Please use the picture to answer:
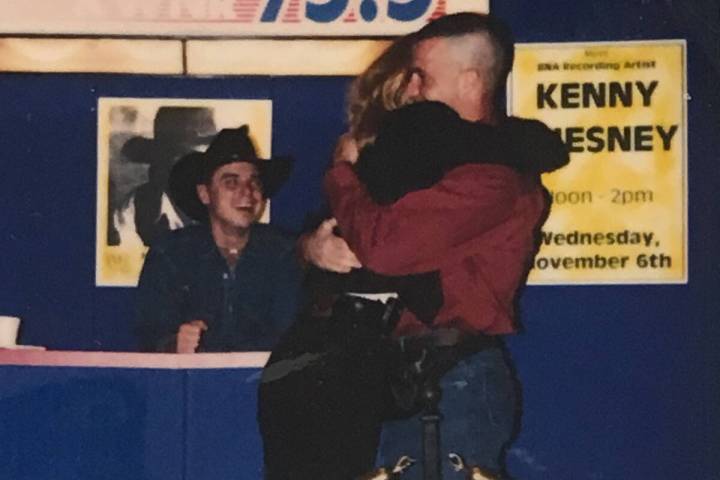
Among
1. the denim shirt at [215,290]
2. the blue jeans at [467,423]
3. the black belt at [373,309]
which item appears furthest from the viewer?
the denim shirt at [215,290]

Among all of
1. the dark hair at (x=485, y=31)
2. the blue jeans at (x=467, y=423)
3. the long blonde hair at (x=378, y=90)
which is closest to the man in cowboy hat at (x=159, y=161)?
the long blonde hair at (x=378, y=90)

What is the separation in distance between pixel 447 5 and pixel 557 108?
29cm

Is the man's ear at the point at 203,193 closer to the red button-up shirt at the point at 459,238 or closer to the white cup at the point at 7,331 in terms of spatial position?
the red button-up shirt at the point at 459,238

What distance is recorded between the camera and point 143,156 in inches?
73.2

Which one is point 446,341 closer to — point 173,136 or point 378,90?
point 378,90

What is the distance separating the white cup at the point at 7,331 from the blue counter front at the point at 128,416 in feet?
0.19

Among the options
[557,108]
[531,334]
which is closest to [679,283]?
[531,334]

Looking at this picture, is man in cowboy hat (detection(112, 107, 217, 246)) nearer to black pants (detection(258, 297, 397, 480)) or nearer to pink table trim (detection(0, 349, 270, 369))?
pink table trim (detection(0, 349, 270, 369))

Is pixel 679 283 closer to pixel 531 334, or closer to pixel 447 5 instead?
pixel 531 334

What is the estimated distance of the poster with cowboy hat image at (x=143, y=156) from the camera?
185 cm

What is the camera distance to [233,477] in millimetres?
1769

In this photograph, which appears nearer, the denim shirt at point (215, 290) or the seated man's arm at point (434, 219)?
the seated man's arm at point (434, 219)

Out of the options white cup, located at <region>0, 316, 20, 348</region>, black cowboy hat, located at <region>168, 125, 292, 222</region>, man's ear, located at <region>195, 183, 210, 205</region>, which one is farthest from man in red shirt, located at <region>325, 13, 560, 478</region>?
white cup, located at <region>0, 316, 20, 348</region>

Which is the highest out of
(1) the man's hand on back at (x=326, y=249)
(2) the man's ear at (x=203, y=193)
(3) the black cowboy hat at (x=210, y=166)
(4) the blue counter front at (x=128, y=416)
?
(3) the black cowboy hat at (x=210, y=166)
